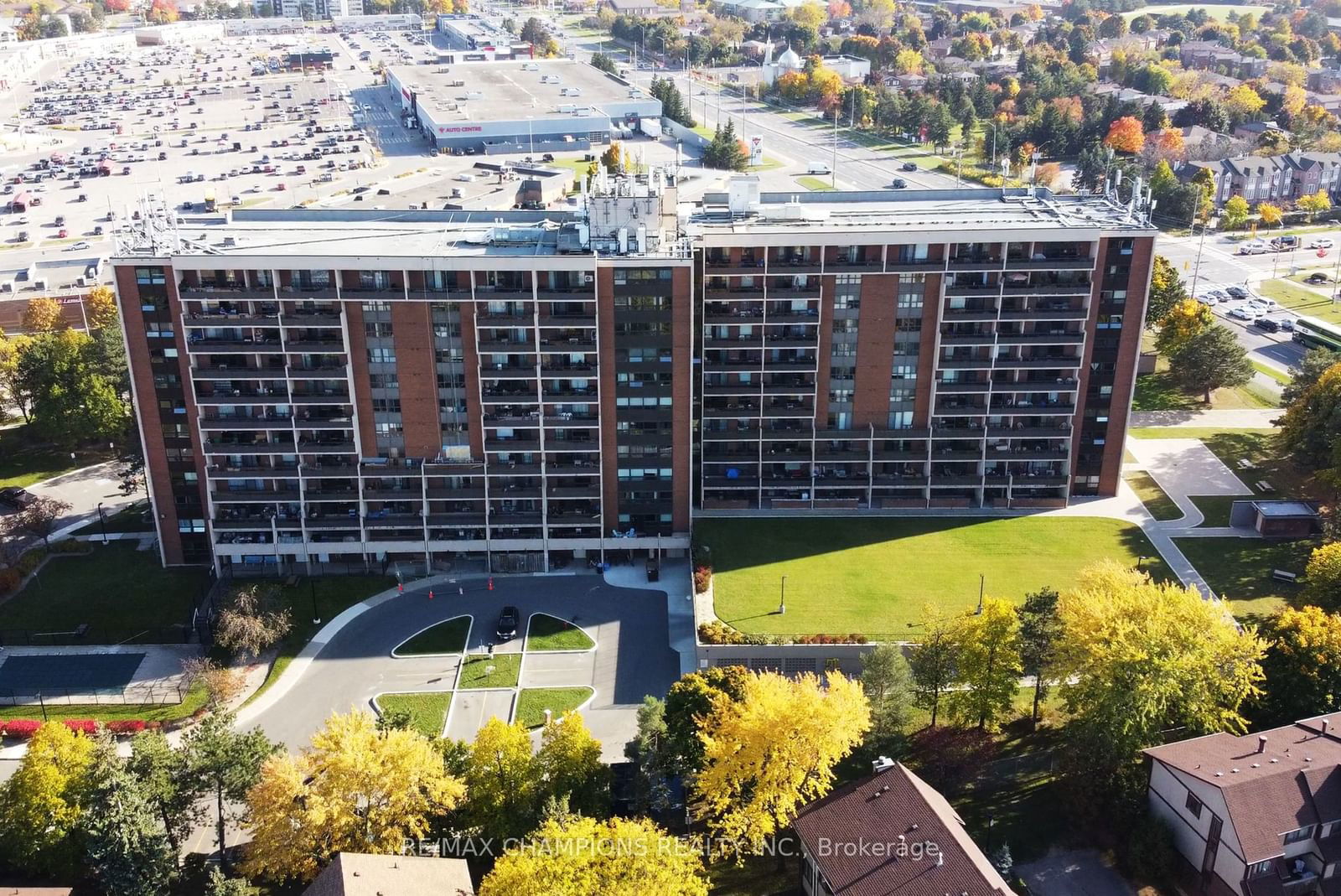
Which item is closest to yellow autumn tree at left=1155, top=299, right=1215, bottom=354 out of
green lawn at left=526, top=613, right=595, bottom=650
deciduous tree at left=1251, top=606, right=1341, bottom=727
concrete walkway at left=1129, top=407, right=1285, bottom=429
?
concrete walkway at left=1129, top=407, right=1285, bottom=429

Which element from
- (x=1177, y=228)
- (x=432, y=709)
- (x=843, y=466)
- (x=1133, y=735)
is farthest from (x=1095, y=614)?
(x=1177, y=228)

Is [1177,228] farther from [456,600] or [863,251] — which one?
[456,600]

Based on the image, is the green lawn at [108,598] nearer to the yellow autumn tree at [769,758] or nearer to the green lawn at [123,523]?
the green lawn at [123,523]

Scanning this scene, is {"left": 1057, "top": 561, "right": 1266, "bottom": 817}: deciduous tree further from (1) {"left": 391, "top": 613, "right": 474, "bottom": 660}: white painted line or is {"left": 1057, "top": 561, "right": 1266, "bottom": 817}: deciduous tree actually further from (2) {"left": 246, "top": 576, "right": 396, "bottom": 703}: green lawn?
(2) {"left": 246, "top": 576, "right": 396, "bottom": 703}: green lawn

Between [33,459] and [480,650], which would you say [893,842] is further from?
[33,459]

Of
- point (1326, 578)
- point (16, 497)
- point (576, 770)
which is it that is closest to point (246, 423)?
point (16, 497)
